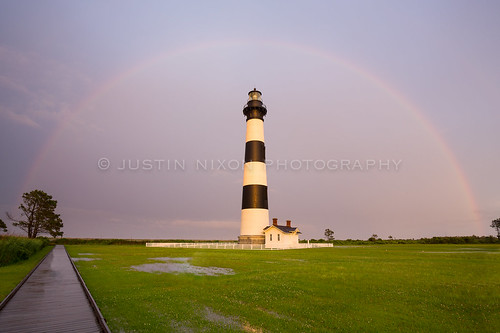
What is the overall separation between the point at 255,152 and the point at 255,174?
3762 millimetres

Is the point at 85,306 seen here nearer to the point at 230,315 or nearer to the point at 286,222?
the point at 230,315

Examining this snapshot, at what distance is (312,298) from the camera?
11.9 metres

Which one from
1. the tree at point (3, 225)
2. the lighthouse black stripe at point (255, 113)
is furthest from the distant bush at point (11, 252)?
the tree at point (3, 225)

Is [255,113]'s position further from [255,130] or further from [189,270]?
[189,270]

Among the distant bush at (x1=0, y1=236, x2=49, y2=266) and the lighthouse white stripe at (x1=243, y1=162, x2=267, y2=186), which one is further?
the lighthouse white stripe at (x1=243, y1=162, x2=267, y2=186)

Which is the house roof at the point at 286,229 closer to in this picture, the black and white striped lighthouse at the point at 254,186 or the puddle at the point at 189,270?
the black and white striped lighthouse at the point at 254,186

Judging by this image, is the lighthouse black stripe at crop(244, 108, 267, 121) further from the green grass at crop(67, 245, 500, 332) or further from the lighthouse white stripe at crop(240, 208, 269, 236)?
the green grass at crop(67, 245, 500, 332)

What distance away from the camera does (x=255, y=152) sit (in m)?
49.0

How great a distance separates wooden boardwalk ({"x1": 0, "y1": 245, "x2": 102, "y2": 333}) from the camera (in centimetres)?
816

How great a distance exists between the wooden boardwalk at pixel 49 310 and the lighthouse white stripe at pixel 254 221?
33.4 m

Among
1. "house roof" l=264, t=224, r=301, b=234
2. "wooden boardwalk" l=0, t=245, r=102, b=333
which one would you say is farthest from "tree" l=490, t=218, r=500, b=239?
"wooden boardwalk" l=0, t=245, r=102, b=333

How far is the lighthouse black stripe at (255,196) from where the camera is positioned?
47.2 metres

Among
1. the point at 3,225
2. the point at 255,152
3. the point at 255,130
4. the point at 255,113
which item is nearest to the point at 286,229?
the point at 255,152

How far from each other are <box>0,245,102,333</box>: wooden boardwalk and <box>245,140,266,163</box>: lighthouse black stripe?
3602 cm
